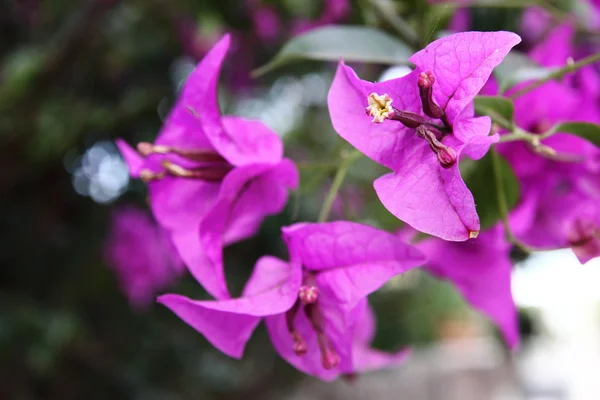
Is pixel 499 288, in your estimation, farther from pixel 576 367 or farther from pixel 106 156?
pixel 576 367

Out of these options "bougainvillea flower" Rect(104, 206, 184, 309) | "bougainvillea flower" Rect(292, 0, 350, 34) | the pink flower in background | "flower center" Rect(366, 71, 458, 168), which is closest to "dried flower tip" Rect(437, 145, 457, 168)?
"flower center" Rect(366, 71, 458, 168)

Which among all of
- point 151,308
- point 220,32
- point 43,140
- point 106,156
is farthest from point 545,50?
point 151,308

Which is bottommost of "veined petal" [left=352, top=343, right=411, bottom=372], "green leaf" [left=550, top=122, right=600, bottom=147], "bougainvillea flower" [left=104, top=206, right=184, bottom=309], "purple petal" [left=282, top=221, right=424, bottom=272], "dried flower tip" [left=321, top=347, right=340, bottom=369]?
"bougainvillea flower" [left=104, top=206, right=184, bottom=309]

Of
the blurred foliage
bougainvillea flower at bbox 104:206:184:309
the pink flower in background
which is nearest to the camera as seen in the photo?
the pink flower in background

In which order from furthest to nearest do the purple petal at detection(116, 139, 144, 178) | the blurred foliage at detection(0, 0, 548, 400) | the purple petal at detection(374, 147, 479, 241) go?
the blurred foliage at detection(0, 0, 548, 400), the purple petal at detection(116, 139, 144, 178), the purple petal at detection(374, 147, 479, 241)

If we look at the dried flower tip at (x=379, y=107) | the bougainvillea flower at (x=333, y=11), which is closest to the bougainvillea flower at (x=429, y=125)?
the dried flower tip at (x=379, y=107)

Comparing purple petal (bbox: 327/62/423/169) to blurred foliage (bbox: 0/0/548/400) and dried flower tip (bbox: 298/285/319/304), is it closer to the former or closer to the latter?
dried flower tip (bbox: 298/285/319/304)

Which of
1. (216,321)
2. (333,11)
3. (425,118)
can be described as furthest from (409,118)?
(333,11)

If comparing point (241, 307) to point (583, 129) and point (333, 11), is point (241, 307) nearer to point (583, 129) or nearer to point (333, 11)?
point (583, 129)
